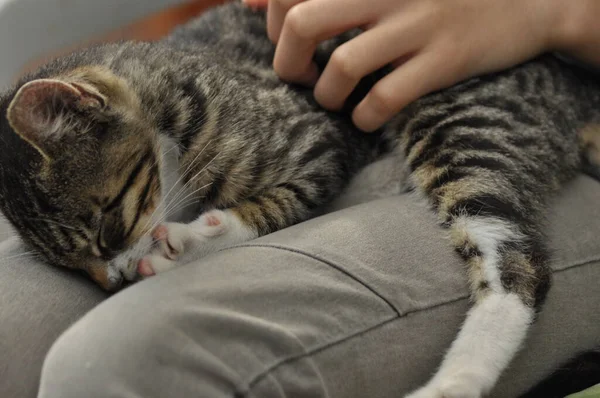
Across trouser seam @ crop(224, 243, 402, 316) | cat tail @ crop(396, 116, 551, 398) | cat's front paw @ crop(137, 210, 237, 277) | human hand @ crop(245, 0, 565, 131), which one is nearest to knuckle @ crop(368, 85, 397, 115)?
human hand @ crop(245, 0, 565, 131)

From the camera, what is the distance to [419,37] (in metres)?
1.44

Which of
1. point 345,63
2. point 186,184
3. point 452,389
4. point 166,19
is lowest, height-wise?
point 452,389

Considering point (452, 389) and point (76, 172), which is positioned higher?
point (76, 172)

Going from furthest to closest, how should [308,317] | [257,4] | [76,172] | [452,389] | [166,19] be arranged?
[166,19] → [257,4] → [76,172] → [452,389] → [308,317]

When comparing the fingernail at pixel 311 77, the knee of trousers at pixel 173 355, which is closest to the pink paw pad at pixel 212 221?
the knee of trousers at pixel 173 355

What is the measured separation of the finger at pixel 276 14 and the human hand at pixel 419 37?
62mm

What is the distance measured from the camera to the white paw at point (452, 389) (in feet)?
3.53

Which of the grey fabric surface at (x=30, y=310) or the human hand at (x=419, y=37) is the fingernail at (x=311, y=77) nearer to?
the human hand at (x=419, y=37)

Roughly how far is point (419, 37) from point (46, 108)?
82 cm

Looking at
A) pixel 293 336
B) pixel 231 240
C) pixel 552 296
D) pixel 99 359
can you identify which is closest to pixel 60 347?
pixel 99 359

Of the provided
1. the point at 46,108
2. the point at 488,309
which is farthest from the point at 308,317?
the point at 46,108

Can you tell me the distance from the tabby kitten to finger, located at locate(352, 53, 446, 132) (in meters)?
0.06

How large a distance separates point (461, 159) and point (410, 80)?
0.22 metres

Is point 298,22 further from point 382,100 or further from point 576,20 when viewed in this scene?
point 576,20
